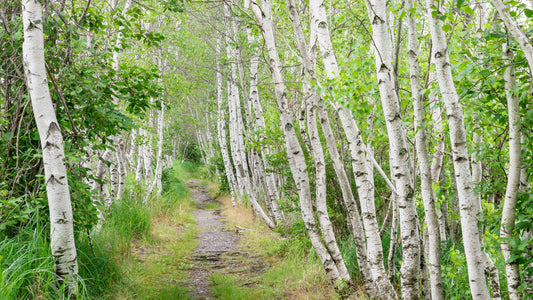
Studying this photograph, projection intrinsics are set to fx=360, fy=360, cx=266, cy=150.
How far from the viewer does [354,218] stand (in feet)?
16.4

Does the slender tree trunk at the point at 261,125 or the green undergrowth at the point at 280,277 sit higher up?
the slender tree trunk at the point at 261,125

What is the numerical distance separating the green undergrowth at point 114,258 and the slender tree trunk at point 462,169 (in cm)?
331

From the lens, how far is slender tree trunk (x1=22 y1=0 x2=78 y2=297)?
3.14 metres

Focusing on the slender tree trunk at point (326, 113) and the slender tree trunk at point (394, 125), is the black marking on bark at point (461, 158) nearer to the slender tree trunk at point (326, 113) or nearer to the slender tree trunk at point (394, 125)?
the slender tree trunk at point (394, 125)

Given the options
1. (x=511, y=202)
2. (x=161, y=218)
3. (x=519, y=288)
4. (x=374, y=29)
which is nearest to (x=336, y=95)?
(x=374, y=29)

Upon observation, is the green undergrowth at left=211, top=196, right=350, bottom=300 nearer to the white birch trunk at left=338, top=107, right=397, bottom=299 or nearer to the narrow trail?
the narrow trail

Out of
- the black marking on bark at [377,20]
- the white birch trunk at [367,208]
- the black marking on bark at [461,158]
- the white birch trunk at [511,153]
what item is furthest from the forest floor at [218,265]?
the black marking on bark at [377,20]

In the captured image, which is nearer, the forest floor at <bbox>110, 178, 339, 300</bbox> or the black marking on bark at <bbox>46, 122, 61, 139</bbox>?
the black marking on bark at <bbox>46, 122, 61, 139</bbox>

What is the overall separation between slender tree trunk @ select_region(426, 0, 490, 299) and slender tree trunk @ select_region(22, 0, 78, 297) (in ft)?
10.9

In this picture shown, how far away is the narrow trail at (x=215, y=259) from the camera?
6160mm

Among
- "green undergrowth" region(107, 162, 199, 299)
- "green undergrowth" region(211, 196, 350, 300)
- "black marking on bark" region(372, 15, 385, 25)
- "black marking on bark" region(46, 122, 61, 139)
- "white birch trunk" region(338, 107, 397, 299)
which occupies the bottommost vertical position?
"green undergrowth" region(211, 196, 350, 300)

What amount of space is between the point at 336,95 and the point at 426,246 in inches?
99.5

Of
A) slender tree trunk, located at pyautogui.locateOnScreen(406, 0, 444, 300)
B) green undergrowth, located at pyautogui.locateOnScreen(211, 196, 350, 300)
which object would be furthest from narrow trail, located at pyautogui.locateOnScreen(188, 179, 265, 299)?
slender tree trunk, located at pyautogui.locateOnScreen(406, 0, 444, 300)

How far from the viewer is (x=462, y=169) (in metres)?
2.91
